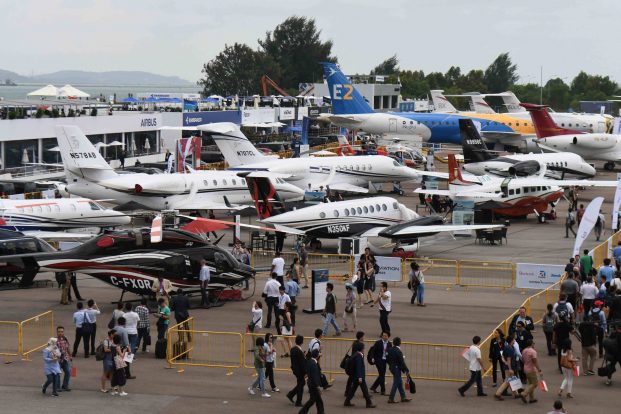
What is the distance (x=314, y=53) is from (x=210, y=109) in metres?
91.8

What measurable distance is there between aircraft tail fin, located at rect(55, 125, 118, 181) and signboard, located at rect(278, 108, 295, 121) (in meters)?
44.7

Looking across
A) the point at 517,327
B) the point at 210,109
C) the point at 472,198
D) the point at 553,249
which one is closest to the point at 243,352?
the point at 517,327

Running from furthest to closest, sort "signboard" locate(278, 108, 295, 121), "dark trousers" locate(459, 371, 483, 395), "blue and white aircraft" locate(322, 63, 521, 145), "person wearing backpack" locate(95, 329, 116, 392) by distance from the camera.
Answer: "signboard" locate(278, 108, 295, 121)
"blue and white aircraft" locate(322, 63, 521, 145)
"person wearing backpack" locate(95, 329, 116, 392)
"dark trousers" locate(459, 371, 483, 395)

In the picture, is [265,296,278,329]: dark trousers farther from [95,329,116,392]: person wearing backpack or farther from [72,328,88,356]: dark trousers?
[95,329,116,392]: person wearing backpack

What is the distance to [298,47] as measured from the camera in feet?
551

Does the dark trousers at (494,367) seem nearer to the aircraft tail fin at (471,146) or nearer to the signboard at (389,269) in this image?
the signboard at (389,269)

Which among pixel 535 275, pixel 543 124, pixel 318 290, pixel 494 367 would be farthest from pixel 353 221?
pixel 543 124

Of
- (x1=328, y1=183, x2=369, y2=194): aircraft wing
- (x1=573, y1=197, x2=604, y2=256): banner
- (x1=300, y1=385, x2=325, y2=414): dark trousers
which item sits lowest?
(x1=300, y1=385, x2=325, y2=414): dark trousers

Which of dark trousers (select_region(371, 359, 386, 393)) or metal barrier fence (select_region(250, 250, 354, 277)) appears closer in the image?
dark trousers (select_region(371, 359, 386, 393))

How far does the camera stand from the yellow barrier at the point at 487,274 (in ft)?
94.4

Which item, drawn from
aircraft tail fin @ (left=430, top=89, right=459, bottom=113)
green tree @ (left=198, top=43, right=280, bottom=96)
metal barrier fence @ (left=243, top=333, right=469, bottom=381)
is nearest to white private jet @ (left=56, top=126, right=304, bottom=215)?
metal barrier fence @ (left=243, top=333, right=469, bottom=381)

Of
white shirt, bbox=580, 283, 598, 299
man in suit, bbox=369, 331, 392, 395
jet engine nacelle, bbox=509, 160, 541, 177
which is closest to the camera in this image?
man in suit, bbox=369, 331, 392, 395

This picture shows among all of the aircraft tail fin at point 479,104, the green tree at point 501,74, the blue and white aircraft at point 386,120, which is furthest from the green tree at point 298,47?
the blue and white aircraft at point 386,120

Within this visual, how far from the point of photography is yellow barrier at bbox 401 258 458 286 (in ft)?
95.3
